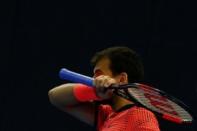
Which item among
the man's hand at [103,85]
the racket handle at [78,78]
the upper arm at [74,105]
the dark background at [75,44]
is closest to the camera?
the man's hand at [103,85]

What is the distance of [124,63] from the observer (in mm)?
1809

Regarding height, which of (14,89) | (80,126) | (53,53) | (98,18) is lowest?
(80,126)

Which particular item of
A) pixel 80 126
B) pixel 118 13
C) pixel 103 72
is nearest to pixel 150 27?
pixel 118 13

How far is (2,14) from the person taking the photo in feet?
10.9

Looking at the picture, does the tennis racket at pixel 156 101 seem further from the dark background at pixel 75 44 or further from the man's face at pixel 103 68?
the dark background at pixel 75 44

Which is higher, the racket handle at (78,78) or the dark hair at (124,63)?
the dark hair at (124,63)

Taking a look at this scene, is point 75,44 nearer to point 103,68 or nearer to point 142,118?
point 103,68

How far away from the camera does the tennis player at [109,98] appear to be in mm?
1630

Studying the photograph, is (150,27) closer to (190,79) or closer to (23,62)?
(190,79)

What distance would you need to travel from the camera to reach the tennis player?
163 cm

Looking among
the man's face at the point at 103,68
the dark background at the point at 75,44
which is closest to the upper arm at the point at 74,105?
the man's face at the point at 103,68

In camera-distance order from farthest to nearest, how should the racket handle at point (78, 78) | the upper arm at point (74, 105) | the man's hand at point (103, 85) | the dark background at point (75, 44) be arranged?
the dark background at point (75, 44)
the upper arm at point (74, 105)
the racket handle at point (78, 78)
the man's hand at point (103, 85)

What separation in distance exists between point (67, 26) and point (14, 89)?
508mm

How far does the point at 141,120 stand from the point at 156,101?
3.2 inches
